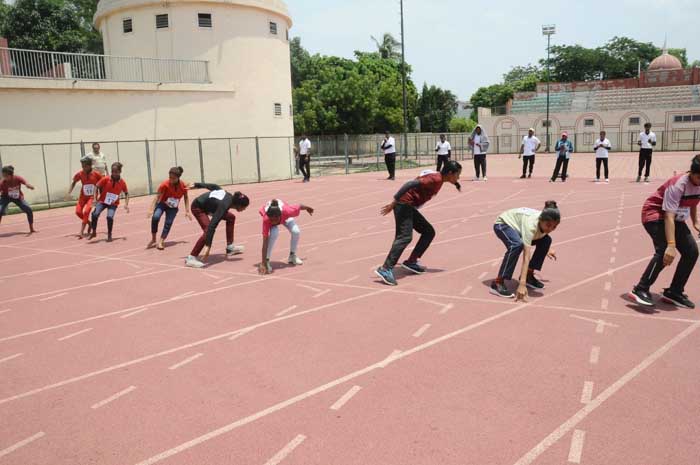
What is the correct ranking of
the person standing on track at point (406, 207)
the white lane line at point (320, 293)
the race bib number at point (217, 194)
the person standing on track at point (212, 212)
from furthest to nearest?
the race bib number at point (217, 194), the person standing on track at point (212, 212), the person standing on track at point (406, 207), the white lane line at point (320, 293)

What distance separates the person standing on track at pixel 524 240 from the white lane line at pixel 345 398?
2.83 metres

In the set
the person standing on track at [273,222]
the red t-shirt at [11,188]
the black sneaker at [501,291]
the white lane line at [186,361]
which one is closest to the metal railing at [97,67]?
the red t-shirt at [11,188]

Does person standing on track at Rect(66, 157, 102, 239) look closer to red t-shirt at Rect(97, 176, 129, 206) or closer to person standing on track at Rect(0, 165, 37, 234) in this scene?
red t-shirt at Rect(97, 176, 129, 206)

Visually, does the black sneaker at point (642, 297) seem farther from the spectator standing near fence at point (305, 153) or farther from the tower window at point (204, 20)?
the tower window at point (204, 20)


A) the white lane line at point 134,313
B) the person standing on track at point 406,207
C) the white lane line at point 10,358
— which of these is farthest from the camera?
the person standing on track at point 406,207

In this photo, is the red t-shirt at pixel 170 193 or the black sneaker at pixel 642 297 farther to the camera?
the red t-shirt at pixel 170 193

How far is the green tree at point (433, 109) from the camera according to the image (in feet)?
232

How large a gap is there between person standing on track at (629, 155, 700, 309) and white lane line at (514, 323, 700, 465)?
0.82 metres

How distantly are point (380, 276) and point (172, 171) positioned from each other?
176 inches

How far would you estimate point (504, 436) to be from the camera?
3715 mm

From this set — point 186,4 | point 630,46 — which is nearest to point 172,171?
point 186,4

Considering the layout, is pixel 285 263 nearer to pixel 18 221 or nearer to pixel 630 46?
pixel 18 221

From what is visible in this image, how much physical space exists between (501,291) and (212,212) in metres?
4.83

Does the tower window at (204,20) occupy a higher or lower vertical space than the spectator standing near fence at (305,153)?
higher
